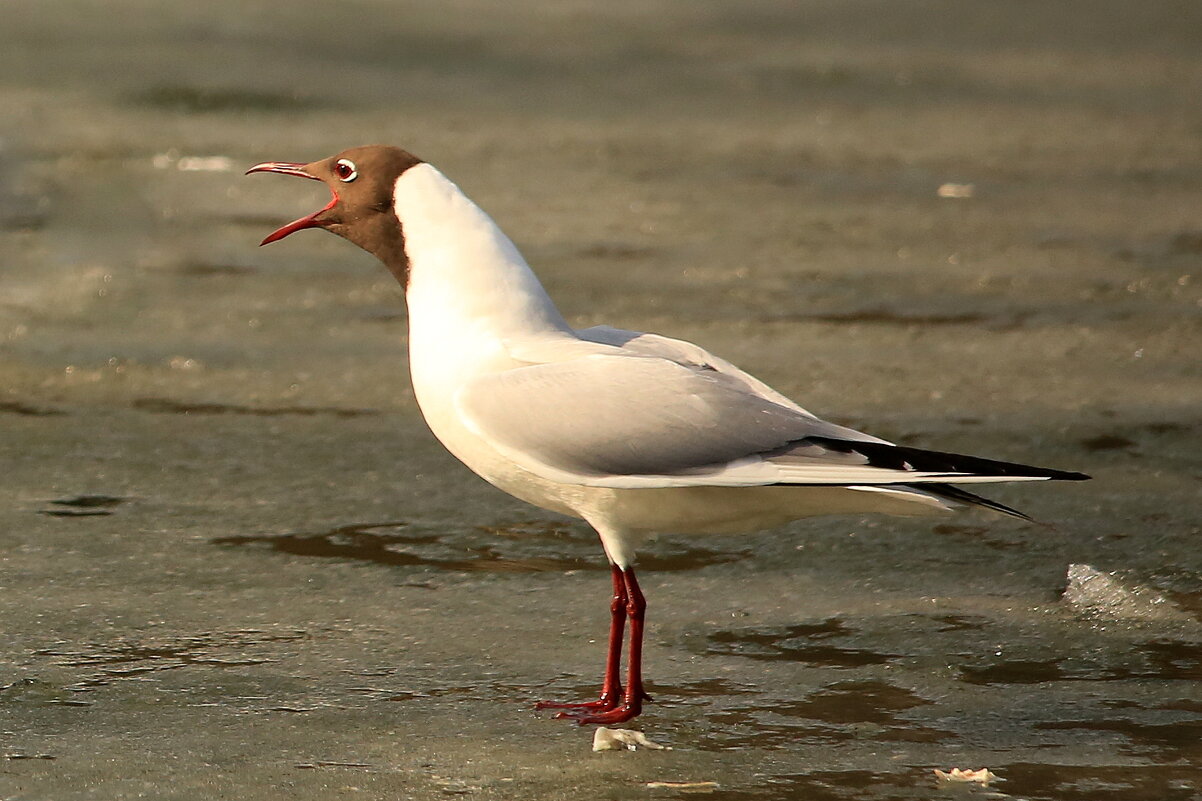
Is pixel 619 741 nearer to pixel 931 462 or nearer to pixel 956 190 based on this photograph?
pixel 931 462

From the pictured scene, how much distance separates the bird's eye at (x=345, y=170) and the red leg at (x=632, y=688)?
1134mm

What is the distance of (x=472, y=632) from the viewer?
14.5ft

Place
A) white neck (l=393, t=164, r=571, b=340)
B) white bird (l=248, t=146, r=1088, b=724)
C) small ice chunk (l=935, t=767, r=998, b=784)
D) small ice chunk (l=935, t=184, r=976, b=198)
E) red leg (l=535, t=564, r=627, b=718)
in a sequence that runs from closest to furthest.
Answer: small ice chunk (l=935, t=767, r=998, b=784) < white bird (l=248, t=146, r=1088, b=724) < red leg (l=535, t=564, r=627, b=718) < white neck (l=393, t=164, r=571, b=340) < small ice chunk (l=935, t=184, r=976, b=198)

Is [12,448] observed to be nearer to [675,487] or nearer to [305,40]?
[675,487]

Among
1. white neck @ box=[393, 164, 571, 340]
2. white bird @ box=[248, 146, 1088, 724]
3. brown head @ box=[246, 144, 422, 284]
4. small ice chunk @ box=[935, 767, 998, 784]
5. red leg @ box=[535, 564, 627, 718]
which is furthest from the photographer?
brown head @ box=[246, 144, 422, 284]

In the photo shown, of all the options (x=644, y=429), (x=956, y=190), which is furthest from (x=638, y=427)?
(x=956, y=190)

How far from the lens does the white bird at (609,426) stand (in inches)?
151

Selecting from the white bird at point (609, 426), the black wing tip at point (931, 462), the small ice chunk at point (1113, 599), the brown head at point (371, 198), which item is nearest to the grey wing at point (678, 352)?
the white bird at point (609, 426)

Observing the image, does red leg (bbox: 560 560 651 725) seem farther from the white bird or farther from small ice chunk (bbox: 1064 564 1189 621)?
small ice chunk (bbox: 1064 564 1189 621)

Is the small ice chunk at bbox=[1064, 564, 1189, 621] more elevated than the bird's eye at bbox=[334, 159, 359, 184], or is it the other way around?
the bird's eye at bbox=[334, 159, 359, 184]

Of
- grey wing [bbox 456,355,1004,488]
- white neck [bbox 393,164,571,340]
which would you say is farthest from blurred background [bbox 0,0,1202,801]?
white neck [bbox 393,164,571,340]

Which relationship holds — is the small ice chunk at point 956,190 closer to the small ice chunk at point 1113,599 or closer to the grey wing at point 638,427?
the small ice chunk at point 1113,599

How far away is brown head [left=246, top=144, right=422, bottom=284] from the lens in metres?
4.29

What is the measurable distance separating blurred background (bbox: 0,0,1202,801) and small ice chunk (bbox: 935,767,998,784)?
0.03m
